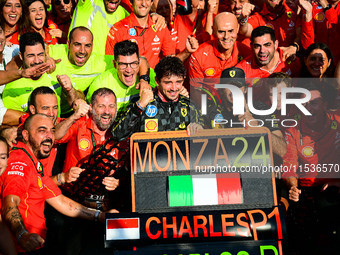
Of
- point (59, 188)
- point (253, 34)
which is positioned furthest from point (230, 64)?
point (59, 188)

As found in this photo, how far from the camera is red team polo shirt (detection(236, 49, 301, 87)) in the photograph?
6316 millimetres

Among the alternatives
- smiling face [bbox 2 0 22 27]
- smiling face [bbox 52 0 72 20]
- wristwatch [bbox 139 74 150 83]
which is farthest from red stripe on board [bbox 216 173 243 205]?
smiling face [bbox 52 0 72 20]

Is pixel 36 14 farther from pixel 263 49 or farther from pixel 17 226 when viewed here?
pixel 17 226

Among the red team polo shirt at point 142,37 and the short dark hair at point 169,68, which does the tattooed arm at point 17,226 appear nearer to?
the short dark hair at point 169,68

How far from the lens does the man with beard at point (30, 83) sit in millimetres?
6078

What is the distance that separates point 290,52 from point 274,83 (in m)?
1.08

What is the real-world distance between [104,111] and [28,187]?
1195mm

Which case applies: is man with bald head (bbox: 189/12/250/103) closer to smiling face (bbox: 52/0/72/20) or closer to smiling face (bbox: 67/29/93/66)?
smiling face (bbox: 67/29/93/66)

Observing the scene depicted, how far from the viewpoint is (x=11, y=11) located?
269 inches

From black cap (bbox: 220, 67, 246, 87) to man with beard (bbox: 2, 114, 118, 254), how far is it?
2.07 metres

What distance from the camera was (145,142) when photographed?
4.67 meters

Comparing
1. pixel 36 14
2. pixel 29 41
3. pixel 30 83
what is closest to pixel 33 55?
pixel 29 41

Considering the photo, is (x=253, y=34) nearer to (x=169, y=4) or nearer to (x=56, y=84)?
(x=169, y=4)

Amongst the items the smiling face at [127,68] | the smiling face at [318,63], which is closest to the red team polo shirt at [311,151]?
the smiling face at [318,63]
